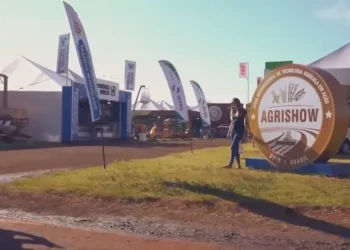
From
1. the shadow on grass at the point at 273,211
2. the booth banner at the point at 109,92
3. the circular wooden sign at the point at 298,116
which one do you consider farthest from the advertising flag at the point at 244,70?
the shadow on grass at the point at 273,211

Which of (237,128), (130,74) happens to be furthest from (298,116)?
(130,74)

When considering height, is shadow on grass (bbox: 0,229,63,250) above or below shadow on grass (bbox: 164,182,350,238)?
below

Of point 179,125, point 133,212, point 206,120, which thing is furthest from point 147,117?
point 133,212

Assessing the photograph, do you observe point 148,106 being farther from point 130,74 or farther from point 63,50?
point 63,50

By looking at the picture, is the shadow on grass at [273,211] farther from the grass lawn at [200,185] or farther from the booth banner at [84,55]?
the booth banner at [84,55]

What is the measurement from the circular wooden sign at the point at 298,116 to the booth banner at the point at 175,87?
9177mm

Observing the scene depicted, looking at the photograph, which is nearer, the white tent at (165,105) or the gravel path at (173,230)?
the gravel path at (173,230)

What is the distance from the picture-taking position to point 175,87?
24.9 metres

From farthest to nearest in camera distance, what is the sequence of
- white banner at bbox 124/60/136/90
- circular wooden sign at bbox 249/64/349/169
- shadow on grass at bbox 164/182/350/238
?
white banner at bbox 124/60/136/90
circular wooden sign at bbox 249/64/349/169
shadow on grass at bbox 164/182/350/238

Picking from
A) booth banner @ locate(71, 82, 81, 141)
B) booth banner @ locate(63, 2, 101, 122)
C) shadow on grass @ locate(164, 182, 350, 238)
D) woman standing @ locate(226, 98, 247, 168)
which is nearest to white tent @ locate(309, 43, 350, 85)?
woman standing @ locate(226, 98, 247, 168)

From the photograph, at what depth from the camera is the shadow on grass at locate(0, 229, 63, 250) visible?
7.40 m

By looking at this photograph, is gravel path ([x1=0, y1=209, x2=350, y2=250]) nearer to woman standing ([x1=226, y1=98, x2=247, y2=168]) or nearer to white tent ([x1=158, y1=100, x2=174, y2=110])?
woman standing ([x1=226, y1=98, x2=247, y2=168])

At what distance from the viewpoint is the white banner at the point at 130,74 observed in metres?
44.6

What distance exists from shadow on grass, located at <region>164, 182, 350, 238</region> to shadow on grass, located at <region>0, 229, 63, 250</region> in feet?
11.2
